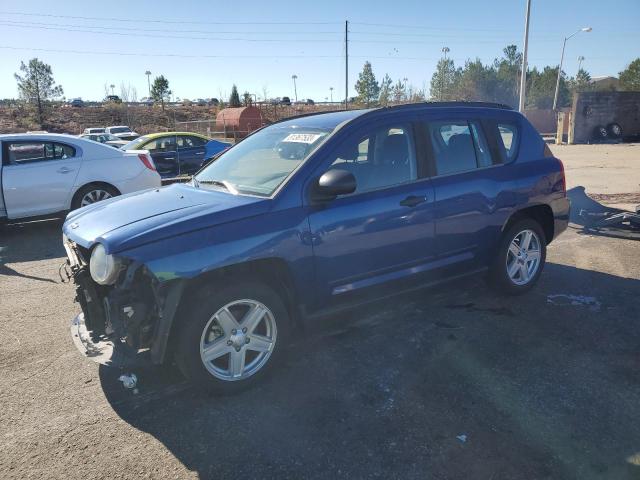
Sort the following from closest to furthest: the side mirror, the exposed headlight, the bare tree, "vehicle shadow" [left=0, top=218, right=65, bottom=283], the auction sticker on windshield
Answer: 1. the exposed headlight
2. the side mirror
3. the auction sticker on windshield
4. "vehicle shadow" [left=0, top=218, right=65, bottom=283]
5. the bare tree

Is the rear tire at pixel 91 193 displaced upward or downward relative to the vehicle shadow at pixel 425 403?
upward

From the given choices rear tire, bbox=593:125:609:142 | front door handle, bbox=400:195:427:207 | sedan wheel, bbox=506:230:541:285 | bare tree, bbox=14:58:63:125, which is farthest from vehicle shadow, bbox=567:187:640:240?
bare tree, bbox=14:58:63:125

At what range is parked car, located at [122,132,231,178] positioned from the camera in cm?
1493

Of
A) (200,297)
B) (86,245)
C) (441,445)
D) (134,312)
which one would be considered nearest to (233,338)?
(200,297)

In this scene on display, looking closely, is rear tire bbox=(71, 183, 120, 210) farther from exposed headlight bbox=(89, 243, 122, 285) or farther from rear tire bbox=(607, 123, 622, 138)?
rear tire bbox=(607, 123, 622, 138)

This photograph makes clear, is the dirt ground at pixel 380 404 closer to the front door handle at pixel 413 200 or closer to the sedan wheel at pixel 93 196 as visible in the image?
the front door handle at pixel 413 200

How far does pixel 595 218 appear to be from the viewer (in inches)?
326

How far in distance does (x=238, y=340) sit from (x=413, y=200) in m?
1.74

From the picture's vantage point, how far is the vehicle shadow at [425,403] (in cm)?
267

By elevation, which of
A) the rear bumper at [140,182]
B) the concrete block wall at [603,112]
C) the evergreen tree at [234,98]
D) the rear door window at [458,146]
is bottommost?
the rear bumper at [140,182]

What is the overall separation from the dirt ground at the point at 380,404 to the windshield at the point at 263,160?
1.18 meters

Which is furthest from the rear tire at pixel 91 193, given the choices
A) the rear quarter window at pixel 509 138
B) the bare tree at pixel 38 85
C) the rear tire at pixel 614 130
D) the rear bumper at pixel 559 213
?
the bare tree at pixel 38 85

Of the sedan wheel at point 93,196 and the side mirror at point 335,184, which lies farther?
the sedan wheel at point 93,196

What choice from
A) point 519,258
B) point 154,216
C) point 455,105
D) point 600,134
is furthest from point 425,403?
point 600,134
